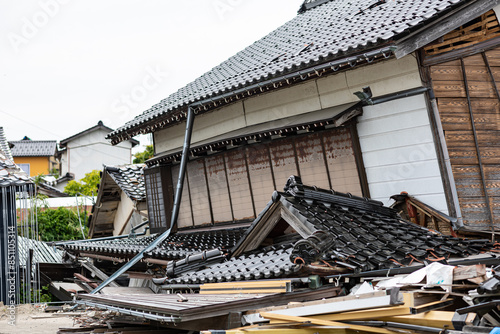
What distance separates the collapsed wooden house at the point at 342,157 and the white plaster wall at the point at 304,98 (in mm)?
33

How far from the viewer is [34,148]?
57.9m

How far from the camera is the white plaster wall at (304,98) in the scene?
11227 millimetres

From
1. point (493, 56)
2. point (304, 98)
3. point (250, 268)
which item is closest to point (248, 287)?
point (250, 268)

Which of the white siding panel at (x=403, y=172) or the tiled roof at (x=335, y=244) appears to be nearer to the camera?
the tiled roof at (x=335, y=244)

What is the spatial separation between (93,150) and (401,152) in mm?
42385

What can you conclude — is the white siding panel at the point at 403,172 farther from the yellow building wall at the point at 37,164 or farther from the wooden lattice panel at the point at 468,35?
the yellow building wall at the point at 37,164

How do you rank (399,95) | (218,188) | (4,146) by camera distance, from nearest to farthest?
(399,95) < (218,188) < (4,146)

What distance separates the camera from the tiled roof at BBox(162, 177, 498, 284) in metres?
7.25

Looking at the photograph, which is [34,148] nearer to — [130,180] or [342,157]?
[130,180]

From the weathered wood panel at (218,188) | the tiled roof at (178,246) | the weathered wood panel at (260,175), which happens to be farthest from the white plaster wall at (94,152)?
the weathered wood panel at (260,175)

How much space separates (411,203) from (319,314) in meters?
6.09

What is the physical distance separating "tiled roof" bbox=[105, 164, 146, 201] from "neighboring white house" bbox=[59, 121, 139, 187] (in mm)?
27506

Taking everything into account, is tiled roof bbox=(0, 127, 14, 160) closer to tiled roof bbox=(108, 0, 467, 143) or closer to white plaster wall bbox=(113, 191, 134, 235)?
white plaster wall bbox=(113, 191, 134, 235)

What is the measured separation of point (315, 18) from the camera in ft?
55.9
